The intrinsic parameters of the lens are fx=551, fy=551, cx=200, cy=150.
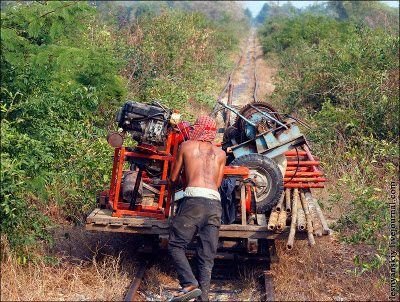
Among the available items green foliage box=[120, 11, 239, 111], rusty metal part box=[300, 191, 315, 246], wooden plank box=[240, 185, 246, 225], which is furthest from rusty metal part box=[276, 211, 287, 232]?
green foliage box=[120, 11, 239, 111]

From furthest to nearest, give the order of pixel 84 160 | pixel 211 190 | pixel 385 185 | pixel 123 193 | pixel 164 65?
1. pixel 164 65
2. pixel 385 185
3. pixel 84 160
4. pixel 123 193
5. pixel 211 190

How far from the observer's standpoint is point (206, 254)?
6.18 meters

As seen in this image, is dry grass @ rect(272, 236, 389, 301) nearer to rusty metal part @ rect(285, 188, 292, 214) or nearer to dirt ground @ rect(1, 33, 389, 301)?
dirt ground @ rect(1, 33, 389, 301)

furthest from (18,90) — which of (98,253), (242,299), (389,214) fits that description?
(389,214)

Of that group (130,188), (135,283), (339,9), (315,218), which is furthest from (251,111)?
(339,9)

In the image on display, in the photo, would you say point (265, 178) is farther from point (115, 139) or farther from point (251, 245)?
point (115, 139)

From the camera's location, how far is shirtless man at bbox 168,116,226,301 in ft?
20.1

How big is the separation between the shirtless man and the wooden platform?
1.89ft

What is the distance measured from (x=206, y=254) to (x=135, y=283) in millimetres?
1036

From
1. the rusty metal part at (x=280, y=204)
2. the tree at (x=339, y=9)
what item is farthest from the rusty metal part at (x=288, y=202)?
the tree at (x=339, y=9)

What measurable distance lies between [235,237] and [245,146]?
2199 millimetres

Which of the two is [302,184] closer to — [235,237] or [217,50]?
[235,237]

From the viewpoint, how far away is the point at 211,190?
629 cm

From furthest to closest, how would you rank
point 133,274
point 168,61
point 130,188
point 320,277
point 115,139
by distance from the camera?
point 168,61
point 130,188
point 320,277
point 133,274
point 115,139
